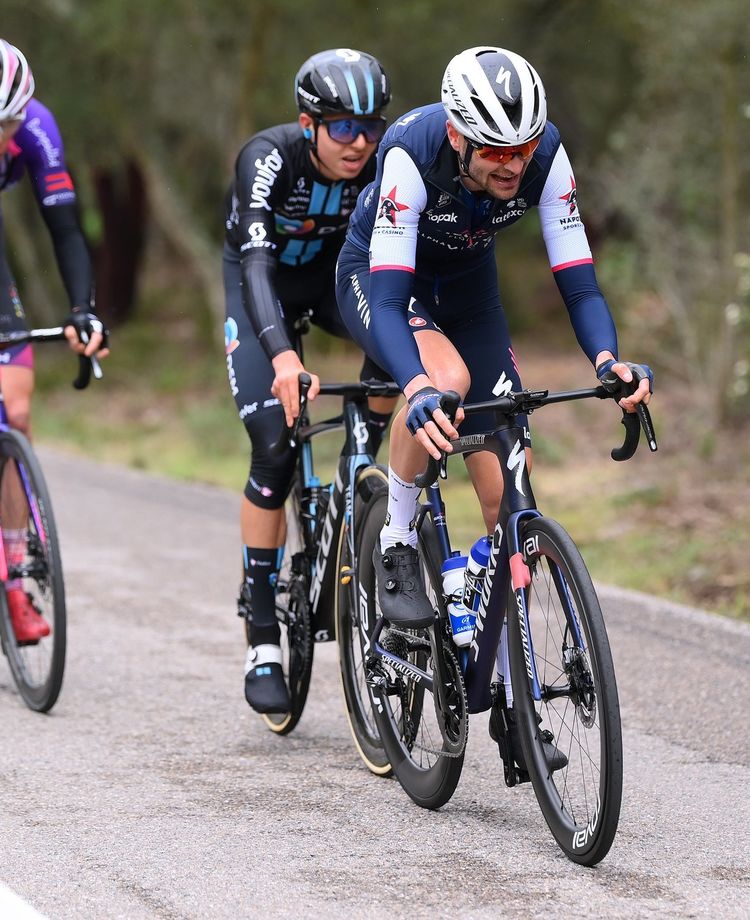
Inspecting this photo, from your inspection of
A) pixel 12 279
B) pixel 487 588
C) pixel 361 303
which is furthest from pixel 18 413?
pixel 487 588

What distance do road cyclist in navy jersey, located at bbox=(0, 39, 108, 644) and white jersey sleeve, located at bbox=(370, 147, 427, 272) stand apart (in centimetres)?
206

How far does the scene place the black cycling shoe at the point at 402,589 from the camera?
448cm

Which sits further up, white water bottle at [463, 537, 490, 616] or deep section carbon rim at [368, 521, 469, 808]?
white water bottle at [463, 537, 490, 616]

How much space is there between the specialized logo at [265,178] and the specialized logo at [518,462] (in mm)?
1576

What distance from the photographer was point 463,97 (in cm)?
404

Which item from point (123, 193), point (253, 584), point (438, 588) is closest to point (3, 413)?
point (253, 584)

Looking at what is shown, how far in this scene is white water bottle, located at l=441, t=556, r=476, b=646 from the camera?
14.4 ft

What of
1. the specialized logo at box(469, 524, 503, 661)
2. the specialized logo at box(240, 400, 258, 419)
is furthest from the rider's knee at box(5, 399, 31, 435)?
the specialized logo at box(469, 524, 503, 661)

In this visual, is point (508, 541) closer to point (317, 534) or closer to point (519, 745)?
point (519, 745)

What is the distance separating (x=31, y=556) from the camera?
236 inches

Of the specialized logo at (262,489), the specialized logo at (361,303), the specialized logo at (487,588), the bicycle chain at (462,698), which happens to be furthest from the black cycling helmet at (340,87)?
the bicycle chain at (462,698)

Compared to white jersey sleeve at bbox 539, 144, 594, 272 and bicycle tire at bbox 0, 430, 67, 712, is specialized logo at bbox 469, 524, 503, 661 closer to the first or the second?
white jersey sleeve at bbox 539, 144, 594, 272

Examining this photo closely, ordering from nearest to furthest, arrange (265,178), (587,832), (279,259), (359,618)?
1. (587,832)
2. (359,618)
3. (265,178)
4. (279,259)

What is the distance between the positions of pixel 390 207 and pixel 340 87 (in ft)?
3.37
